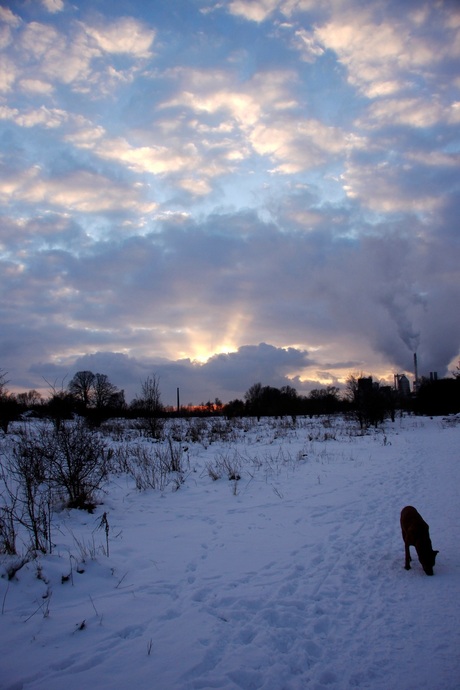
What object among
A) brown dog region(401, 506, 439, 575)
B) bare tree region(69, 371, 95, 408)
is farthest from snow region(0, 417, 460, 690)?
bare tree region(69, 371, 95, 408)

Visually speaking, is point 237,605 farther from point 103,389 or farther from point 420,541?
point 103,389

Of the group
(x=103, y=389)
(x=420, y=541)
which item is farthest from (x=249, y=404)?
(x=420, y=541)

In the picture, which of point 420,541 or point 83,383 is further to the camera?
point 83,383

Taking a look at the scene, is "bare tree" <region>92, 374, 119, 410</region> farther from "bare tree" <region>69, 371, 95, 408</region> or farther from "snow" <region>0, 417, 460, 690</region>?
"snow" <region>0, 417, 460, 690</region>

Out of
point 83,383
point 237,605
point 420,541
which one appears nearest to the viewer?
point 237,605

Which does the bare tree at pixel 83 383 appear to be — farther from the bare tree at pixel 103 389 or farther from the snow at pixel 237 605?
the snow at pixel 237 605

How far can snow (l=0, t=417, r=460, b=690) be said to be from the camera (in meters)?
2.75

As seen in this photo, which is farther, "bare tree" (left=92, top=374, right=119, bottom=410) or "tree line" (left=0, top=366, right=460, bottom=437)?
"bare tree" (left=92, top=374, right=119, bottom=410)

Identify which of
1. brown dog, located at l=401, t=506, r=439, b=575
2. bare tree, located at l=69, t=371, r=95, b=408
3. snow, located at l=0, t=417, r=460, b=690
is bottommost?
snow, located at l=0, t=417, r=460, b=690

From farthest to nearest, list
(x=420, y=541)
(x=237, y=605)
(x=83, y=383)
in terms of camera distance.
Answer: (x=83, y=383), (x=420, y=541), (x=237, y=605)

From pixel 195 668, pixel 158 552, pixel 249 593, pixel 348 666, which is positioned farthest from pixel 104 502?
pixel 348 666

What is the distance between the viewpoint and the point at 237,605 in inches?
147

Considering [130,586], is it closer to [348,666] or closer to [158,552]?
[158,552]

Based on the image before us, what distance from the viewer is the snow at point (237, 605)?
2.75 meters
